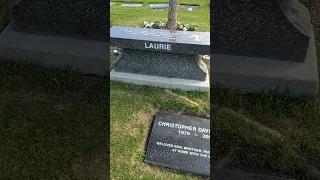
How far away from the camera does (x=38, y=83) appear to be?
10.4 feet

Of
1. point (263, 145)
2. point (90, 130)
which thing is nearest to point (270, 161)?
point (263, 145)

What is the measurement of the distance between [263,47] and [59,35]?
1695 mm

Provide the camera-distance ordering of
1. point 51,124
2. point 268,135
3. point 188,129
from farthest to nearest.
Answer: point 51,124, point 268,135, point 188,129

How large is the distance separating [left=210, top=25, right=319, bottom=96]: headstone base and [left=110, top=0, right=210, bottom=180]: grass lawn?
281 millimetres

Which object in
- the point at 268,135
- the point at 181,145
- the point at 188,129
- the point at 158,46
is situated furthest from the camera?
the point at 158,46

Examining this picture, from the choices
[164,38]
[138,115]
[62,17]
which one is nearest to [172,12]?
[164,38]

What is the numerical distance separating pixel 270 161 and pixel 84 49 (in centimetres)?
170

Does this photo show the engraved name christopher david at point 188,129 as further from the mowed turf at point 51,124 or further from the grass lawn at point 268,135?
the mowed turf at point 51,124

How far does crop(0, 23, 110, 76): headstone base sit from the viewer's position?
317 cm

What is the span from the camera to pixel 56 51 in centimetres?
322

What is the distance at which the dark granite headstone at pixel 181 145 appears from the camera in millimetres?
2215

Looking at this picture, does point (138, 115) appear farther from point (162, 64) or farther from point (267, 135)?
point (267, 135)

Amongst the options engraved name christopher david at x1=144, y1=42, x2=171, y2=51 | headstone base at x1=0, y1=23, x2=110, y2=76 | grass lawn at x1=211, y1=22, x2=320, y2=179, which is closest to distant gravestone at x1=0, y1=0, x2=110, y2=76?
headstone base at x1=0, y1=23, x2=110, y2=76

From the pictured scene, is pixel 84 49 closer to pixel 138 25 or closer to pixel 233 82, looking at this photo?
pixel 138 25
